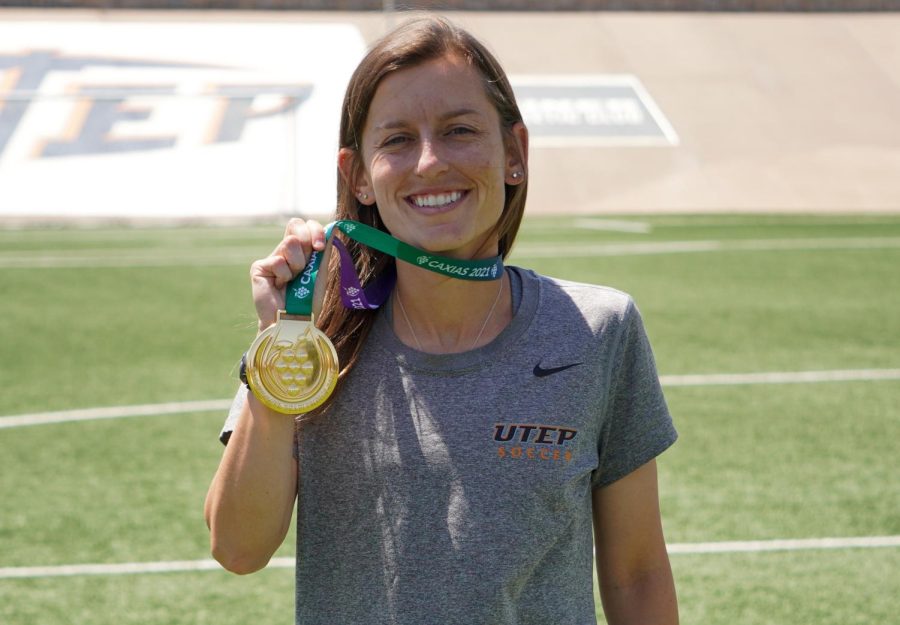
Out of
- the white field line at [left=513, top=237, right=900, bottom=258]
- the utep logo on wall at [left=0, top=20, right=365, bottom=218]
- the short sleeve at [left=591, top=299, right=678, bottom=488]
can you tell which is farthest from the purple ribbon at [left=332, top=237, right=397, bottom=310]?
the utep logo on wall at [left=0, top=20, right=365, bottom=218]

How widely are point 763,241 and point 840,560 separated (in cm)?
1104

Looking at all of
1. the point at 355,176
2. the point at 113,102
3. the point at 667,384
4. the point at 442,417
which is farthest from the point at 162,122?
the point at 442,417

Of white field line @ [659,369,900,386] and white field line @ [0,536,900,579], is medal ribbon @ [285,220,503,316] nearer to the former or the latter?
white field line @ [0,536,900,579]

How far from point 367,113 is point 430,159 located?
Result: 0.45 ft

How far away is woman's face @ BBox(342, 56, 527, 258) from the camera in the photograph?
1.95 metres

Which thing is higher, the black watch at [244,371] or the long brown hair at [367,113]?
the long brown hair at [367,113]

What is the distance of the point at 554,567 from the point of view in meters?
1.95

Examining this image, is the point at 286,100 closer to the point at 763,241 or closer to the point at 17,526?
the point at 763,241

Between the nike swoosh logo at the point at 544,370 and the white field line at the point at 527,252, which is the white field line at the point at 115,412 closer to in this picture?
the nike swoosh logo at the point at 544,370

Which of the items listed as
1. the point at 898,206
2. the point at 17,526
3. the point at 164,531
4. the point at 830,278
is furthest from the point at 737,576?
the point at 898,206

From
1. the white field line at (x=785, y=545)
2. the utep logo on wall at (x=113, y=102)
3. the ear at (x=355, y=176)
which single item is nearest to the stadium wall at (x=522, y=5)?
the utep logo on wall at (x=113, y=102)

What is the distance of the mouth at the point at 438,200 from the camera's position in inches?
77.8

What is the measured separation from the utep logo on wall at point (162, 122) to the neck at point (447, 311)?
15.7m

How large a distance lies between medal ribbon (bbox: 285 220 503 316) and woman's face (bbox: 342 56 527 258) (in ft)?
0.08
